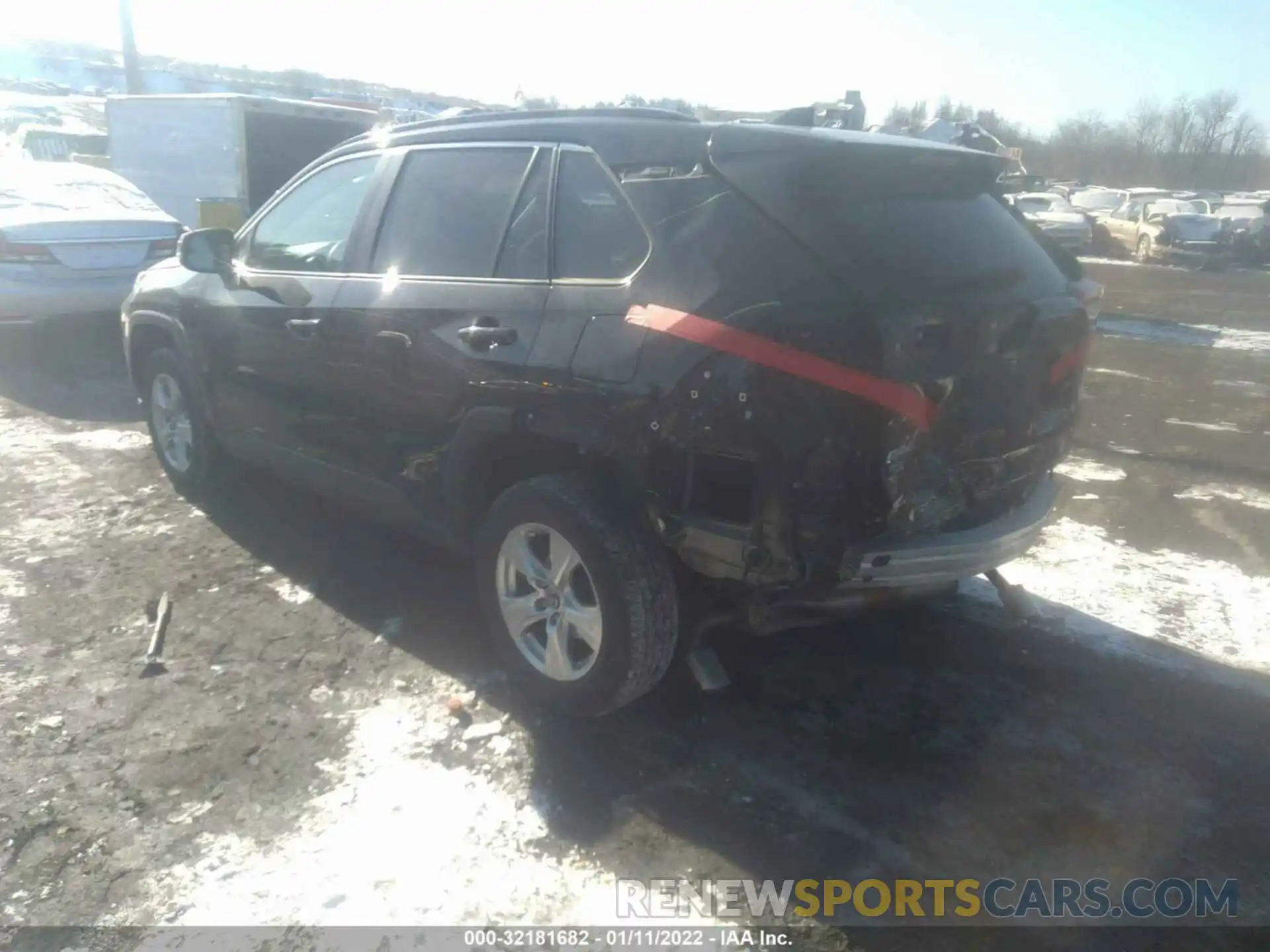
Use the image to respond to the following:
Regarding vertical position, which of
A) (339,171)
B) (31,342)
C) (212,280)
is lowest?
(31,342)

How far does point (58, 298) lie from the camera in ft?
25.9

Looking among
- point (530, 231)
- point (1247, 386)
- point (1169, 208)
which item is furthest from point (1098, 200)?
point (530, 231)

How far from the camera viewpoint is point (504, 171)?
3.70m

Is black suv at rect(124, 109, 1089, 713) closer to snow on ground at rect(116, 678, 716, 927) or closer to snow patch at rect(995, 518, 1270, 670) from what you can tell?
snow on ground at rect(116, 678, 716, 927)

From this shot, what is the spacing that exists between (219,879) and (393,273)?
2245 millimetres

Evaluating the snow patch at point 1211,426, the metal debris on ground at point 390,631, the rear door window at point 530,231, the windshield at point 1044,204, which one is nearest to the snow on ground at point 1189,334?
the snow patch at point 1211,426

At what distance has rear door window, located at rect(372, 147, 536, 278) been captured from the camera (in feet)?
12.0

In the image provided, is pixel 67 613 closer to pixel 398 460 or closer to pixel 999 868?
pixel 398 460

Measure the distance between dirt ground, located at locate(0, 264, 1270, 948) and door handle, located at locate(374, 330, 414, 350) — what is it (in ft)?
4.02

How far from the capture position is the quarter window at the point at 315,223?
428cm

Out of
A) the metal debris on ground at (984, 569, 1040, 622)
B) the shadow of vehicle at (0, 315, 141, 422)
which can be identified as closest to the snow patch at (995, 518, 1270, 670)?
the metal debris on ground at (984, 569, 1040, 622)

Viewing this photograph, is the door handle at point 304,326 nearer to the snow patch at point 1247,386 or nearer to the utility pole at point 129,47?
the snow patch at point 1247,386

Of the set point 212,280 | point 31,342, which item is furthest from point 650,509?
point 31,342

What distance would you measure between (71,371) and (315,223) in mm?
5132
